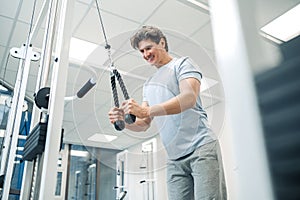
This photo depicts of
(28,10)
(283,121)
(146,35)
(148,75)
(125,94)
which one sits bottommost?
(283,121)

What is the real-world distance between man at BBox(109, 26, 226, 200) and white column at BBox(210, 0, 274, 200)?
1.71ft

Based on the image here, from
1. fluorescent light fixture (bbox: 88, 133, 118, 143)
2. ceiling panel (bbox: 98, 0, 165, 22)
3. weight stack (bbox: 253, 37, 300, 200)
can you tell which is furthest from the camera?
ceiling panel (bbox: 98, 0, 165, 22)

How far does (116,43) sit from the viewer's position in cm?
89

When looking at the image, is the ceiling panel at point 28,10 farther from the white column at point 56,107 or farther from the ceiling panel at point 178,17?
the white column at point 56,107

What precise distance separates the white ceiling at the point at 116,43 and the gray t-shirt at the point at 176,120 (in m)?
0.03

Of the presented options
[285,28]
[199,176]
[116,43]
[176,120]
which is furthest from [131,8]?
[285,28]

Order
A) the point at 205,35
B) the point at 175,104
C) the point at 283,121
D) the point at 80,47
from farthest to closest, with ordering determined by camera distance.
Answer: the point at 80,47, the point at 205,35, the point at 175,104, the point at 283,121

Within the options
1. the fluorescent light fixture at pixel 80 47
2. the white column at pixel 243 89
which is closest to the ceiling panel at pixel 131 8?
the fluorescent light fixture at pixel 80 47

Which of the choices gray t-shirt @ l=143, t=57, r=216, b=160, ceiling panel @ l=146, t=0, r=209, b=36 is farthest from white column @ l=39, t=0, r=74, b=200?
ceiling panel @ l=146, t=0, r=209, b=36

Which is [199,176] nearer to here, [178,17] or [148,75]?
[148,75]

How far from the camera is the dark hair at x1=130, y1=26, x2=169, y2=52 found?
876 mm

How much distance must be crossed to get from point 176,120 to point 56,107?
393 mm

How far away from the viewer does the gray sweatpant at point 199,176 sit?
880mm

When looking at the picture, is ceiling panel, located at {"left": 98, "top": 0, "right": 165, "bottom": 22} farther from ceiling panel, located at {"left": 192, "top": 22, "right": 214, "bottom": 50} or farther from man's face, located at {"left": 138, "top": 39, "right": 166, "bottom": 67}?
man's face, located at {"left": 138, "top": 39, "right": 166, "bottom": 67}
